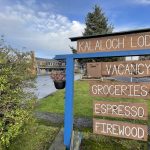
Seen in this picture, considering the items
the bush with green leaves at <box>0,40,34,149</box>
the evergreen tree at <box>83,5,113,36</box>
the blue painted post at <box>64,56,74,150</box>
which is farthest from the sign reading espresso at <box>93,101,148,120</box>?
the evergreen tree at <box>83,5,113,36</box>

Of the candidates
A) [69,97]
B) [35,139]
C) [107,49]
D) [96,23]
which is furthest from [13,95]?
[96,23]

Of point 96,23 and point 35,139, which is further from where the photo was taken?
point 96,23

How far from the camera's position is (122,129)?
15.4 feet

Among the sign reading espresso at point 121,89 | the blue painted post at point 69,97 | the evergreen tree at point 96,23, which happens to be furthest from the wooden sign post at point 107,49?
the evergreen tree at point 96,23

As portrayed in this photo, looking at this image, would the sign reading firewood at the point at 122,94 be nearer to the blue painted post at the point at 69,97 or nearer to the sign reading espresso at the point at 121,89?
the sign reading espresso at the point at 121,89

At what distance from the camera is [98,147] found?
532 cm

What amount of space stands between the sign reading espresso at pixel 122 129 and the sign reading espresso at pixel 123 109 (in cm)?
17

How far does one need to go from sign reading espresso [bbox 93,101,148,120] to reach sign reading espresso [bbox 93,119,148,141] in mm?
167

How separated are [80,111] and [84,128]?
2.14 metres

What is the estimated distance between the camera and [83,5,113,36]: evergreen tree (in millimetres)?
34969

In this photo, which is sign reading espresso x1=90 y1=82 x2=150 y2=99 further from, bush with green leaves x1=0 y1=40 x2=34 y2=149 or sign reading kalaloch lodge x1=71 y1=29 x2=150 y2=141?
bush with green leaves x1=0 y1=40 x2=34 y2=149

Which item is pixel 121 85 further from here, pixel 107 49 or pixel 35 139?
pixel 35 139

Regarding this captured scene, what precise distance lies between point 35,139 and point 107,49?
2606 mm

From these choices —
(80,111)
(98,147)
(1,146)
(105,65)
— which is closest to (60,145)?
(98,147)
